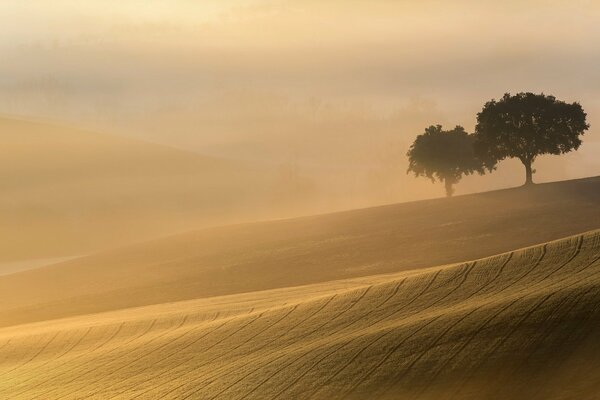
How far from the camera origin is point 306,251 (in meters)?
63.9

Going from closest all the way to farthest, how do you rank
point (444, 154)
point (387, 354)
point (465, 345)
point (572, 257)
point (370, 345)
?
point (465, 345)
point (387, 354)
point (370, 345)
point (572, 257)
point (444, 154)

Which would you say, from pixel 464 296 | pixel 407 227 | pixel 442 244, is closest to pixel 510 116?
pixel 407 227

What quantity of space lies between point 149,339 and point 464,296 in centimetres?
1276

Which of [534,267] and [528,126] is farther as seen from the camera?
[528,126]

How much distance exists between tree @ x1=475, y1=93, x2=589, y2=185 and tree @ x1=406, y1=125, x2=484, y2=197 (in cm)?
642

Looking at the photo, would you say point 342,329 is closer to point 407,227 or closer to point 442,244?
point 442,244

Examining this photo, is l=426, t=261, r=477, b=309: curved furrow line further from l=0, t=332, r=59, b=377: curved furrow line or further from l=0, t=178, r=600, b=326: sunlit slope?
l=0, t=332, r=59, b=377: curved furrow line

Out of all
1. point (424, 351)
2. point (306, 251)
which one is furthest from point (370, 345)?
point (306, 251)

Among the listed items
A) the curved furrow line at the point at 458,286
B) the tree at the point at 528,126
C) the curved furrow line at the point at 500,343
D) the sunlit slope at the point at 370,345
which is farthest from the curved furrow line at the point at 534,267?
the tree at the point at 528,126

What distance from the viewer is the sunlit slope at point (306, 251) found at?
55.1m

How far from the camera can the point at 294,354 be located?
29.7m

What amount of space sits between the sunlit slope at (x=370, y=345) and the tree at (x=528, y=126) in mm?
42240

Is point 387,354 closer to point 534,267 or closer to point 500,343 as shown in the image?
point 500,343

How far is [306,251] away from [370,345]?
35.0 meters
